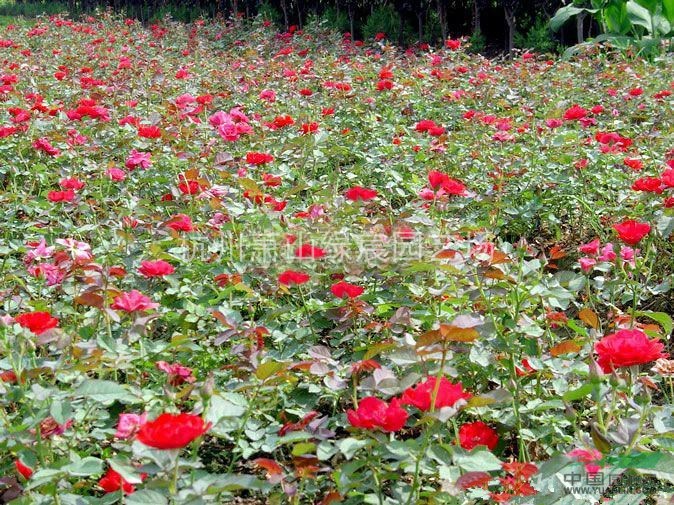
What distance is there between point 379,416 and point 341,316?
71 cm

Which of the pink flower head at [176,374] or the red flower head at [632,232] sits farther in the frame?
the red flower head at [632,232]

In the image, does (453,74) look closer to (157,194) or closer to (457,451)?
(157,194)

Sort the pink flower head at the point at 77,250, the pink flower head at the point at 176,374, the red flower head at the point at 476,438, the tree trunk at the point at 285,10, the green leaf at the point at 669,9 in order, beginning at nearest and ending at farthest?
the red flower head at the point at 476,438 < the pink flower head at the point at 176,374 < the pink flower head at the point at 77,250 < the green leaf at the point at 669,9 < the tree trunk at the point at 285,10

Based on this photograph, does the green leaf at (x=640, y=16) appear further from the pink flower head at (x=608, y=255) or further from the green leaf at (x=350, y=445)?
the green leaf at (x=350, y=445)

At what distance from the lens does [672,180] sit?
196 centimetres

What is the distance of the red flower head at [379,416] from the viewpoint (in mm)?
1116

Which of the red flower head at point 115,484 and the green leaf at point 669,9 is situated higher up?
the green leaf at point 669,9

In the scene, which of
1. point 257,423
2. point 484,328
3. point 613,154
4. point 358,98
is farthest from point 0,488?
point 358,98

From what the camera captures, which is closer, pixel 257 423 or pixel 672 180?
pixel 257 423

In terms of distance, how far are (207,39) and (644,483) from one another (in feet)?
31.8

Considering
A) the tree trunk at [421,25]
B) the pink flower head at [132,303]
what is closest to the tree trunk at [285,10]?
the tree trunk at [421,25]

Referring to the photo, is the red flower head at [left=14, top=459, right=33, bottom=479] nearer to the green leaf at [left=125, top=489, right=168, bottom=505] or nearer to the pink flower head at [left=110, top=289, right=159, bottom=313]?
the green leaf at [left=125, top=489, right=168, bottom=505]

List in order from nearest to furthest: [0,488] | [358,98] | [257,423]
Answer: [0,488]
[257,423]
[358,98]

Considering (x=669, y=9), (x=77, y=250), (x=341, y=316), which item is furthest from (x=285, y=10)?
(x=341, y=316)
